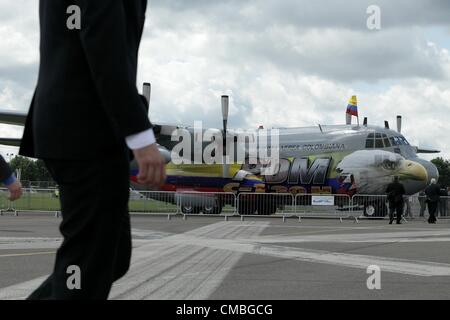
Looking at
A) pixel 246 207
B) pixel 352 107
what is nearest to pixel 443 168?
pixel 352 107

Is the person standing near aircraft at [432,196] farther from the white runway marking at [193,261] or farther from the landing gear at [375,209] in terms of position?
the white runway marking at [193,261]

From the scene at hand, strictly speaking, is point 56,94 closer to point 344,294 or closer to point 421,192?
point 344,294

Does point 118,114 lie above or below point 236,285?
above

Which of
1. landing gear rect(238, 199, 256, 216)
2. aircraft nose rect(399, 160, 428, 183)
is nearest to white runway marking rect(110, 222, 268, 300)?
landing gear rect(238, 199, 256, 216)

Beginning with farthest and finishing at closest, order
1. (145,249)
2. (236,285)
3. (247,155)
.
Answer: (247,155)
(145,249)
(236,285)

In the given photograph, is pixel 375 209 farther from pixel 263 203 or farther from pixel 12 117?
pixel 12 117

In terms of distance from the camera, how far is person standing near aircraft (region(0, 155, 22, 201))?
3.18m

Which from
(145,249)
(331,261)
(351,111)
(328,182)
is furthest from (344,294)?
(351,111)

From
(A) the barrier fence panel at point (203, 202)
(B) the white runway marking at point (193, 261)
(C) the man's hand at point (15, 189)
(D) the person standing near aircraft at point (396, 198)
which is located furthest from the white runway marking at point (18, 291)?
(A) the barrier fence panel at point (203, 202)

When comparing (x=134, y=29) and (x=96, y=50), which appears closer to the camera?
(x=96, y=50)

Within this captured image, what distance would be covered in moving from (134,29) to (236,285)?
3837mm

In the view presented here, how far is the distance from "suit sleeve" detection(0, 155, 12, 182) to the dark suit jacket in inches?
29.5

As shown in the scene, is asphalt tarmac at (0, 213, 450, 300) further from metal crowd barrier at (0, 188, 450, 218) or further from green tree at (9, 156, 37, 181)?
green tree at (9, 156, 37, 181)

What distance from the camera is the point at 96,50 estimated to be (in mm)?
2207
